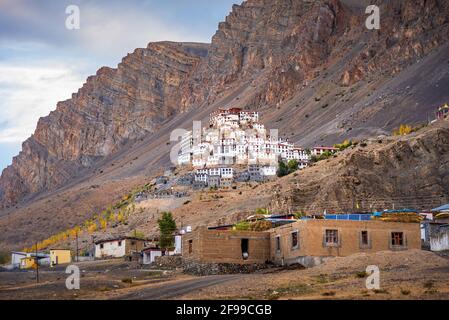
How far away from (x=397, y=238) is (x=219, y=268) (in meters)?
10.1

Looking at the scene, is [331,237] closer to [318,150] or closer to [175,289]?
[175,289]

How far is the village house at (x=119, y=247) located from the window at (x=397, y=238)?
39.7 metres

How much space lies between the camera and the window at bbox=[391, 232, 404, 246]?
1903 inches

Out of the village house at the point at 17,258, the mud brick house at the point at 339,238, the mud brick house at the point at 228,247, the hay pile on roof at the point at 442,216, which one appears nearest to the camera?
the mud brick house at the point at 339,238

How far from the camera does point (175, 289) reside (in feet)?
126

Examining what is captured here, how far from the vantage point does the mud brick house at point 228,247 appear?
160ft

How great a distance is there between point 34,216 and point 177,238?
367 ft

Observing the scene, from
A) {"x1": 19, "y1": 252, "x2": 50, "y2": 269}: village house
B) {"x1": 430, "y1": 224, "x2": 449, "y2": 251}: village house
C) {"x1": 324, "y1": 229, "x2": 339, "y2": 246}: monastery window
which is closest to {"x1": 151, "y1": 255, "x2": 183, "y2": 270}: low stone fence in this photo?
{"x1": 324, "y1": 229, "x2": 339, "y2": 246}: monastery window

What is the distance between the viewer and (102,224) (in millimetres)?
124438

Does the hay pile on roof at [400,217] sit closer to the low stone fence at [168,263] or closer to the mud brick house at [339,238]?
the mud brick house at [339,238]

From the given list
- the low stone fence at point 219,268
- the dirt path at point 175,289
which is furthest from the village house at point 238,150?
the dirt path at point 175,289

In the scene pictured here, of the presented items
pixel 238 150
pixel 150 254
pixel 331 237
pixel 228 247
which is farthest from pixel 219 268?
pixel 238 150

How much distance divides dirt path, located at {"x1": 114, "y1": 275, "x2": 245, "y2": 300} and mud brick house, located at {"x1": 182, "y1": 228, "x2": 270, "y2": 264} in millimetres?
4370

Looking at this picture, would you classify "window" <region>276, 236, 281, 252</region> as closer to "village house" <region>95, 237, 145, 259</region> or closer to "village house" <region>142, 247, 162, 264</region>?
"village house" <region>142, 247, 162, 264</region>
